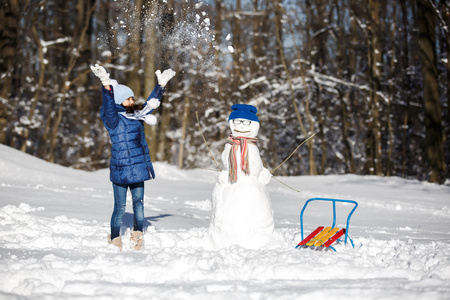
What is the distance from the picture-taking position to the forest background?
53.6ft

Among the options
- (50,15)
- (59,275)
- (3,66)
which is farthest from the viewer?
(50,15)

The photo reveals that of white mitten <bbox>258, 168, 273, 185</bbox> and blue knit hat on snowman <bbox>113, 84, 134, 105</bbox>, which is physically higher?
blue knit hat on snowman <bbox>113, 84, 134, 105</bbox>

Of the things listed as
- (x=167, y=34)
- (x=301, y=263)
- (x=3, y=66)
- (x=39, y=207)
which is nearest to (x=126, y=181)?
(x=301, y=263)

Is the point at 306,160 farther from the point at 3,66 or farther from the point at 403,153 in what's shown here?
the point at 3,66

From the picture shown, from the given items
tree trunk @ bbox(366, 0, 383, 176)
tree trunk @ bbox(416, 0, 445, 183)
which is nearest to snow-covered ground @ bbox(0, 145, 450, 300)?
tree trunk @ bbox(416, 0, 445, 183)

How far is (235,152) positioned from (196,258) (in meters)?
1.45

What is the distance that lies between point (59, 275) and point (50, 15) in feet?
72.0

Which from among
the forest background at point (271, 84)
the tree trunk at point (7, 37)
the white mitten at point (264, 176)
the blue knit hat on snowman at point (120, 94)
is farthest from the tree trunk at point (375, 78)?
the blue knit hat on snowman at point (120, 94)

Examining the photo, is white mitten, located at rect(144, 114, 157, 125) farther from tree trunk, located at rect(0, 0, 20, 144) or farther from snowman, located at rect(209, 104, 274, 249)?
tree trunk, located at rect(0, 0, 20, 144)

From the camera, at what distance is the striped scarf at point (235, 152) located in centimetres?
466

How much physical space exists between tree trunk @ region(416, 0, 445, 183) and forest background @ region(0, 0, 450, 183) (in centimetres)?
3

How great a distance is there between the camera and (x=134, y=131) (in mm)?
4711

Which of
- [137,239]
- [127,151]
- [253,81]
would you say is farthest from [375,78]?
[137,239]

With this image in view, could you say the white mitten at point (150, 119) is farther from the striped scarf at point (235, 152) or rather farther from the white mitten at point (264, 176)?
the white mitten at point (264, 176)
